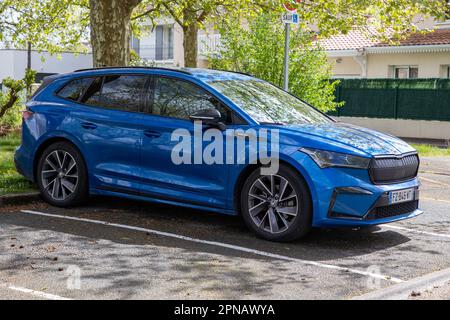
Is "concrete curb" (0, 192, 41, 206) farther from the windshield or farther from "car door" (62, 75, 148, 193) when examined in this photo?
the windshield

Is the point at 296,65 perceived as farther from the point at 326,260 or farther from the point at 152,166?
the point at 326,260

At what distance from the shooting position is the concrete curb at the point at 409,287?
541 cm

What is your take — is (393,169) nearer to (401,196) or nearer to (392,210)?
(401,196)

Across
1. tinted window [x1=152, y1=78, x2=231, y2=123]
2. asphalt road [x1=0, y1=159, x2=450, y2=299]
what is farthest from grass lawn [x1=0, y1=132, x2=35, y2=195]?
tinted window [x1=152, y1=78, x2=231, y2=123]

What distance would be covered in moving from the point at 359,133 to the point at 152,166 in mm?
2298

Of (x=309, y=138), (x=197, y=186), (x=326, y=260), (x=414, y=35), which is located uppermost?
(x=414, y=35)

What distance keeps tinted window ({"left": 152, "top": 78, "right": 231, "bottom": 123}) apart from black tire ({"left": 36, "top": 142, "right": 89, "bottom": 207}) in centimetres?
125

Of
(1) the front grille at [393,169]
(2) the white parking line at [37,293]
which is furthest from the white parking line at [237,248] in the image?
(2) the white parking line at [37,293]

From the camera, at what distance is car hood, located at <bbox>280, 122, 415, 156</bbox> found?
7.22m

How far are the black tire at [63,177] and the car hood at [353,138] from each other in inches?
106

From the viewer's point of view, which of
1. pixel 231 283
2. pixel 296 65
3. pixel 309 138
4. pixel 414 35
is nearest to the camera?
pixel 231 283
